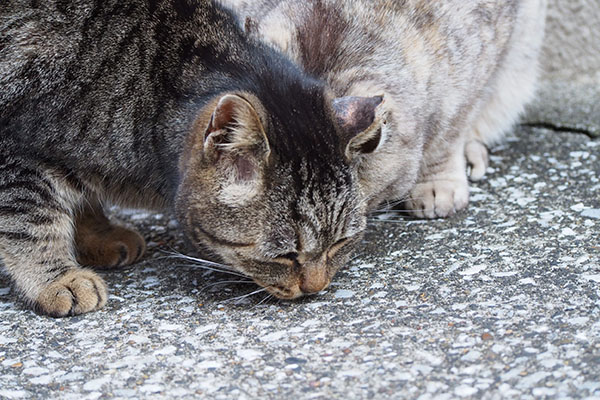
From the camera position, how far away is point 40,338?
2449 millimetres

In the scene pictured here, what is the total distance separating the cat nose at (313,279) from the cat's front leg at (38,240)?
0.73 m

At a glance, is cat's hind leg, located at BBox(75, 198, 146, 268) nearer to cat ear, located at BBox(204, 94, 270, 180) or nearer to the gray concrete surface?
the gray concrete surface

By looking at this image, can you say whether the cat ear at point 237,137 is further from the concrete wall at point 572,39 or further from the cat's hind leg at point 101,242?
the concrete wall at point 572,39

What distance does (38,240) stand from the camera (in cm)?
275

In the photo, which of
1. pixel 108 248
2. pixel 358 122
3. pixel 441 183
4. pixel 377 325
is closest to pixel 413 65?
pixel 441 183

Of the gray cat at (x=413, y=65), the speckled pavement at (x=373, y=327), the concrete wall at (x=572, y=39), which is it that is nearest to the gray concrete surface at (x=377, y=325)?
the speckled pavement at (x=373, y=327)

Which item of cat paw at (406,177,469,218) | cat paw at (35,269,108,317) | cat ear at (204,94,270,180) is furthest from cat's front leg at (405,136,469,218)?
cat paw at (35,269,108,317)

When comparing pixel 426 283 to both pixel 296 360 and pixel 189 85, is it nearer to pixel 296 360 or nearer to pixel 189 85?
pixel 296 360

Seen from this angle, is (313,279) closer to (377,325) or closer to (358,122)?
(377,325)

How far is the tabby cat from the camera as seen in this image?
7.87 ft

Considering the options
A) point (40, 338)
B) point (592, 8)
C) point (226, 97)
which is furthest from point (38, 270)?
point (592, 8)

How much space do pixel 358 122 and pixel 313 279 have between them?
0.54 meters

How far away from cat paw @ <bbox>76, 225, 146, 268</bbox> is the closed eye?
3.04 feet

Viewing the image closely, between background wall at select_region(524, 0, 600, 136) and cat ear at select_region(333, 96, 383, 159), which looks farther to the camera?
background wall at select_region(524, 0, 600, 136)
